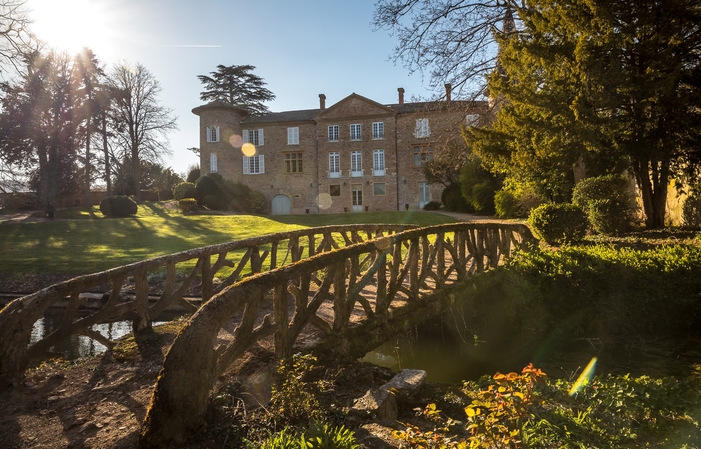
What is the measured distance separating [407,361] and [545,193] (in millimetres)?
13692

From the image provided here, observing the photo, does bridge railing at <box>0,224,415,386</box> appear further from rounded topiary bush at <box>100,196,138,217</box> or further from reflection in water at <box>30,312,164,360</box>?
rounded topiary bush at <box>100,196,138,217</box>

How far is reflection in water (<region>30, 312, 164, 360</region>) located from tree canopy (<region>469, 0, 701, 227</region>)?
11440 millimetres

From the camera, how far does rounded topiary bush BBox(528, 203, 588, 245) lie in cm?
1246

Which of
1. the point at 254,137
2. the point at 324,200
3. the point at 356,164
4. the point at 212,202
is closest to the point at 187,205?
the point at 212,202

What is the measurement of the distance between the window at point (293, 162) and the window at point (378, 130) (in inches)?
247

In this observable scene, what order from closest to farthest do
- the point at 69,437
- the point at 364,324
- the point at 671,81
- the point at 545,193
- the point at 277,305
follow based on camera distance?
the point at 69,437
the point at 277,305
the point at 364,324
the point at 671,81
the point at 545,193

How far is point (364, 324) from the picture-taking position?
5.23 metres

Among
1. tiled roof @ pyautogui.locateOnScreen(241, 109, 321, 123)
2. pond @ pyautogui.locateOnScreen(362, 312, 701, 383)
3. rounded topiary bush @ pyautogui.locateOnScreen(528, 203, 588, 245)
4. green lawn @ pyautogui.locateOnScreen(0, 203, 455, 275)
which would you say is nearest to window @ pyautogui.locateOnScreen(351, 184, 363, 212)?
tiled roof @ pyautogui.locateOnScreen(241, 109, 321, 123)

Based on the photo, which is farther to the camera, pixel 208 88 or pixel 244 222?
pixel 208 88

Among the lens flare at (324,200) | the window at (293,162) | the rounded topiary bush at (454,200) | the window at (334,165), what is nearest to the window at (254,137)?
the window at (293,162)

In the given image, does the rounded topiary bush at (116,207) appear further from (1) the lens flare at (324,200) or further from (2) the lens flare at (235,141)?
(1) the lens flare at (324,200)

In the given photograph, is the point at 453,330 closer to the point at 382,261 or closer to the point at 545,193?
the point at 382,261

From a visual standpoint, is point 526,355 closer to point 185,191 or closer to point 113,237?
point 113,237

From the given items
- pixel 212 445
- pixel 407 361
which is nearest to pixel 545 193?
pixel 407 361
